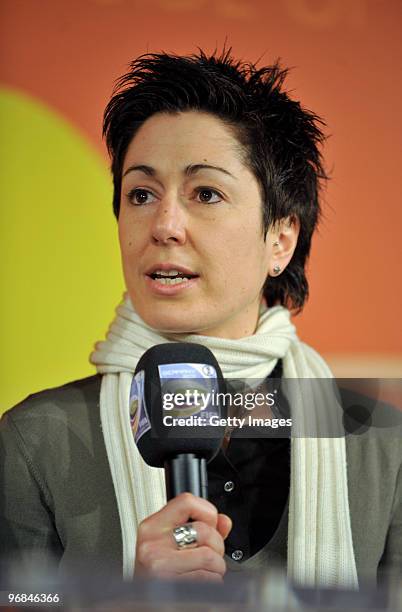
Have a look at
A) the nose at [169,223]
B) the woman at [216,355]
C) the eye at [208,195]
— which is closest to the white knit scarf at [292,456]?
the woman at [216,355]

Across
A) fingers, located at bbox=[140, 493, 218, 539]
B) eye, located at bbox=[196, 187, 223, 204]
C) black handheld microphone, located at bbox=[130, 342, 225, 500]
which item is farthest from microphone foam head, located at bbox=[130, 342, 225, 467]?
eye, located at bbox=[196, 187, 223, 204]

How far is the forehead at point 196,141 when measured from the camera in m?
2.29

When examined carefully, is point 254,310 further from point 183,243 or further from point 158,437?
point 158,437

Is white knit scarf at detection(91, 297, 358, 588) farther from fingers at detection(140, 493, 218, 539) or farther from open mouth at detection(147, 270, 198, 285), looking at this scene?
fingers at detection(140, 493, 218, 539)

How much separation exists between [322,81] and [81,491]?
118cm

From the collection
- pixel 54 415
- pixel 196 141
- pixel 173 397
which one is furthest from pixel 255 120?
pixel 54 415

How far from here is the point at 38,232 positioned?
8.15 ft

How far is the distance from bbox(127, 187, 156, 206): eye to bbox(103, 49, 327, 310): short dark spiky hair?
0.22ft

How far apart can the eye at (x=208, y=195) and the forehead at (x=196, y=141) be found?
68 millimetres

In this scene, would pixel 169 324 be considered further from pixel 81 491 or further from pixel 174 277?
pixel 81 491

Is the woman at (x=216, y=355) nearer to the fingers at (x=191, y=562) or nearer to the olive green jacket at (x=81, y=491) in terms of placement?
the olive green jacket at (x=81, y=491)

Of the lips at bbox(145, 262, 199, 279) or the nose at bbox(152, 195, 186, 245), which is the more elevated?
the nose at bbox(152, 195, 186, 245)

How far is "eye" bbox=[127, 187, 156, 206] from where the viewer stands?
2.32m

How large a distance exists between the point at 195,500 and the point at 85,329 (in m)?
0.87
